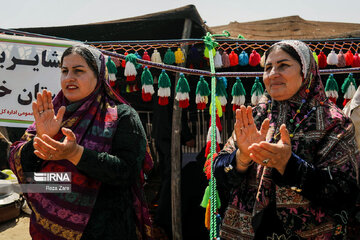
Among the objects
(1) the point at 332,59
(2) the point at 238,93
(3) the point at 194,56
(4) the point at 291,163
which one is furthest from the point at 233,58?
(4) the point at 291,163

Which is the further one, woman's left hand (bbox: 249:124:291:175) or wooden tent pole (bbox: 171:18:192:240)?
wooden tent pole (bbox: 171:18:192:240)

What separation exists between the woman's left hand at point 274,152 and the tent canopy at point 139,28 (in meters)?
2.35

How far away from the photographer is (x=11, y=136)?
6.39 meters

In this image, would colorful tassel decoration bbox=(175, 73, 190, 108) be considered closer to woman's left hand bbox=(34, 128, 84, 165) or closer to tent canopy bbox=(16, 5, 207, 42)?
tent canopy bbox=(16, 5, 207, 42)

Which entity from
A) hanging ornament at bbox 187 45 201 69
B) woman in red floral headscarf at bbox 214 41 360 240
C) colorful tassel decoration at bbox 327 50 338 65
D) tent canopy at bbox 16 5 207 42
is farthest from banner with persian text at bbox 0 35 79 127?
colorful tassel decoration at bbox 327 50 338 65

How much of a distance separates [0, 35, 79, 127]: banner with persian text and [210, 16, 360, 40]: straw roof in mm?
2427

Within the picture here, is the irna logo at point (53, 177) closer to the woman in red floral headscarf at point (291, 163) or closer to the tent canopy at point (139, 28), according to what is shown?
the woman in red floral headscarf at point (291, 163)

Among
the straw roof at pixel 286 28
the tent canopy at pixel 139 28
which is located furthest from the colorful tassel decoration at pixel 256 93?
the straw roof at pixel 286 28

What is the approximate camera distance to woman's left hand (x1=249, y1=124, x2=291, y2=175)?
1.21m

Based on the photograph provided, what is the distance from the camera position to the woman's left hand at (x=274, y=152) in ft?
3.98

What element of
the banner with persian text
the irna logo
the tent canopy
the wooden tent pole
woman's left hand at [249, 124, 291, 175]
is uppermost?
the tent canopy

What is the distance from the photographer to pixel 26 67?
274cm

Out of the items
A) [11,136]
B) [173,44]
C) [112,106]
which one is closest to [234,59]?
[173,44]

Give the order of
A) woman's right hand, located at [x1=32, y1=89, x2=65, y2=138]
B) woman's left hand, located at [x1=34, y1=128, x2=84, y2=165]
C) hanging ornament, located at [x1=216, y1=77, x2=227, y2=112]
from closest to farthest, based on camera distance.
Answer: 1. woman's left hand, located at [x1=34, y1=128, x2=84, y2=165]
2. woman's right hand, located at [x1=32, y1=89, x2=65, y2=138]
3. hanging ornament, located at [x1=216, y1=77, x2=227, y2=112]
